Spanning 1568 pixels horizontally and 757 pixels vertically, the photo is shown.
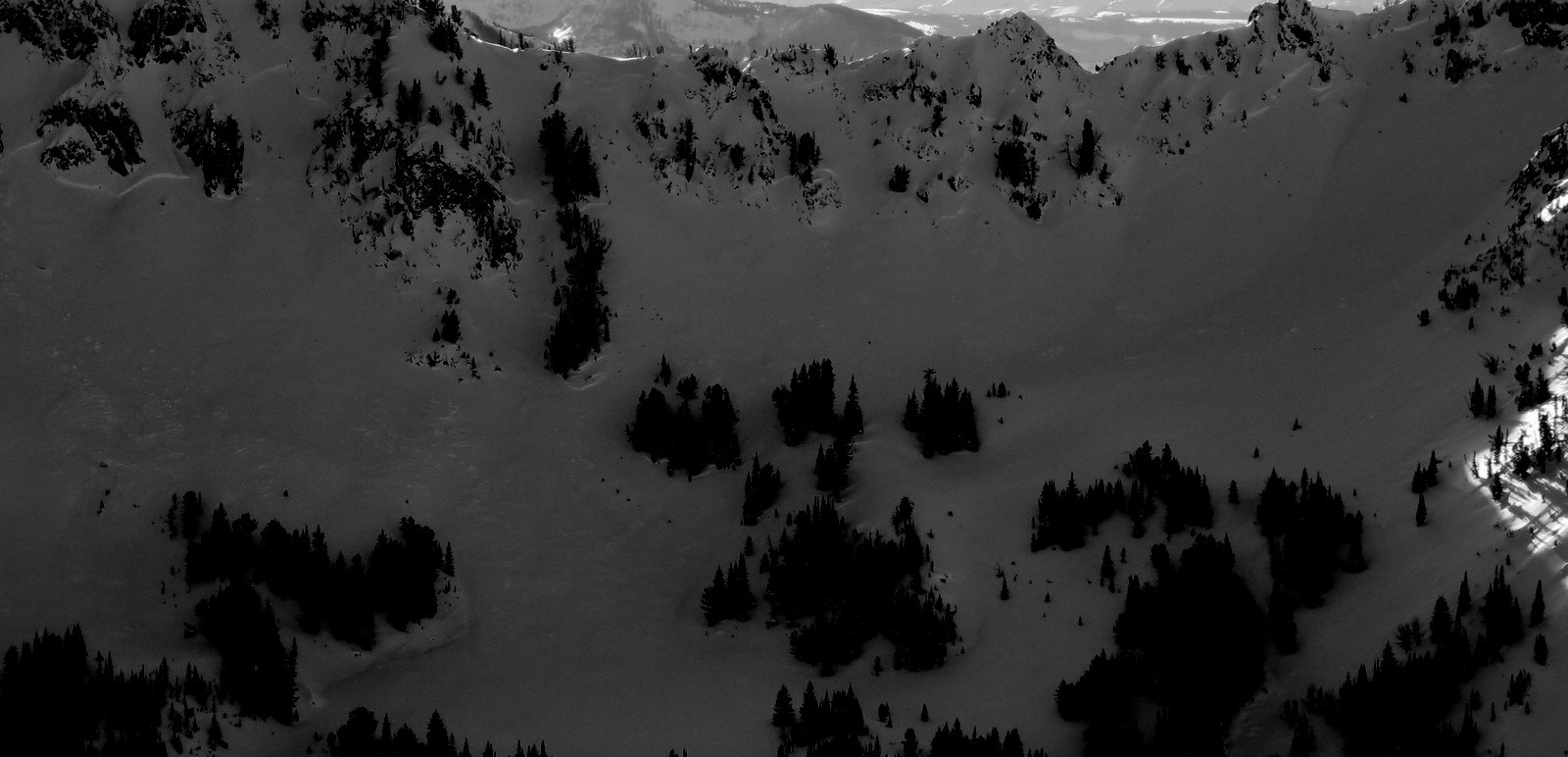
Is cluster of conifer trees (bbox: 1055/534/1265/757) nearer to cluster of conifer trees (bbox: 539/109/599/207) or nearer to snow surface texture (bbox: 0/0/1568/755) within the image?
snow surface texture (bbox: 0/0/1568/755)

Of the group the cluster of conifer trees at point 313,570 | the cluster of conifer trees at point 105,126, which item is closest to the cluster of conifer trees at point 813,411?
the cluster of conifer trees at point 313,570

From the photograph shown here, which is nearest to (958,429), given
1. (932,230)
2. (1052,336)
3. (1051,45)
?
(1052,336)

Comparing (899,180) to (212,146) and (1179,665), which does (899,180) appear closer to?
(212,146)

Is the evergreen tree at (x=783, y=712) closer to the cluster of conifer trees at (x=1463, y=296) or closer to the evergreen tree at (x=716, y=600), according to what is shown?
the evergreen tree at (x=716, y=600)

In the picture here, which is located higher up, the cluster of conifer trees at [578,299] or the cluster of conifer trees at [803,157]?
the cluster of conifer trees at [803,157]

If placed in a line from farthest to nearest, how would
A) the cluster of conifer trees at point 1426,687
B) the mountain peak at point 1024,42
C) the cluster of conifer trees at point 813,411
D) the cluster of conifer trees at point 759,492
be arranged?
1. the mountain peak at point 1024,42
2. the cluster of conifer trees at point 813,411
3. the cluster of conifer trees at point 759,492
4. the cluster of conifer trees at point 1426,687

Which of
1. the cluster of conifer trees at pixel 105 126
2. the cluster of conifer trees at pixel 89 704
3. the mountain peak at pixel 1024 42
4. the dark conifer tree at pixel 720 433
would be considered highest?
the mountain peak at pixel 1024 42

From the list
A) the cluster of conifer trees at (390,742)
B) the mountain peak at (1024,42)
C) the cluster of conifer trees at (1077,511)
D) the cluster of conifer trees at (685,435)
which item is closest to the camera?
the cluster of conifer trees at (390,742)
